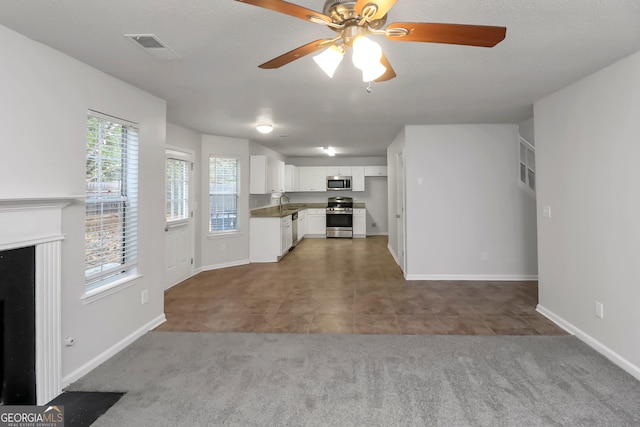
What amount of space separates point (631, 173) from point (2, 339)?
14.3 feet

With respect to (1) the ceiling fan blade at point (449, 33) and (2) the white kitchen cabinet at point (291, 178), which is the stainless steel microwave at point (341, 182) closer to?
(2) the white kitchen cabinet at point (291, 178)

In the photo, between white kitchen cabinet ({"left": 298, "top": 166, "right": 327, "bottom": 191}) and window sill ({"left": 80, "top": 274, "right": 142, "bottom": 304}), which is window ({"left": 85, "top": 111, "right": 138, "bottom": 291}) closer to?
window sill ({"left": 80, "top": 274, "right": 142, "bottom": 304})

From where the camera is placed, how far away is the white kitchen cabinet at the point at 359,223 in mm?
9133

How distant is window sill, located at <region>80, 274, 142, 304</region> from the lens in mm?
2443

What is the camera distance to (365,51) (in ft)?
4.54

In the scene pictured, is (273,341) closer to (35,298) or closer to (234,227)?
(35,298)

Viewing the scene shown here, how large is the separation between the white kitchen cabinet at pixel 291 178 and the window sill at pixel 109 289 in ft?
17.1

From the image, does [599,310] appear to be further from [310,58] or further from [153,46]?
[153,46]

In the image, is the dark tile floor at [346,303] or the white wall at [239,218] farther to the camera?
the white wall at [239,218]

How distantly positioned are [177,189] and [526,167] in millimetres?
5202

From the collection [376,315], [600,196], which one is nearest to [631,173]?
[600,196]

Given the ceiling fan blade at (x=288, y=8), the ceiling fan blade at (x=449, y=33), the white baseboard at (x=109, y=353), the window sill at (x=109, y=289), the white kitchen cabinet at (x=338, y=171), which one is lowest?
the white baseboard at (x=109, y=353)

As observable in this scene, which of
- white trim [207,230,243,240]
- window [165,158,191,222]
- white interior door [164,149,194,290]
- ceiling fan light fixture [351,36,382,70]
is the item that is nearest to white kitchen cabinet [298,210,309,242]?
white trim [207,230,243,240]

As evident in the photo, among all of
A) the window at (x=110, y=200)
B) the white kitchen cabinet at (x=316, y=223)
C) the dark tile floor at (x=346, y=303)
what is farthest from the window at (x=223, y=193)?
the white kitchen cabinet at (x=316, y=223)
